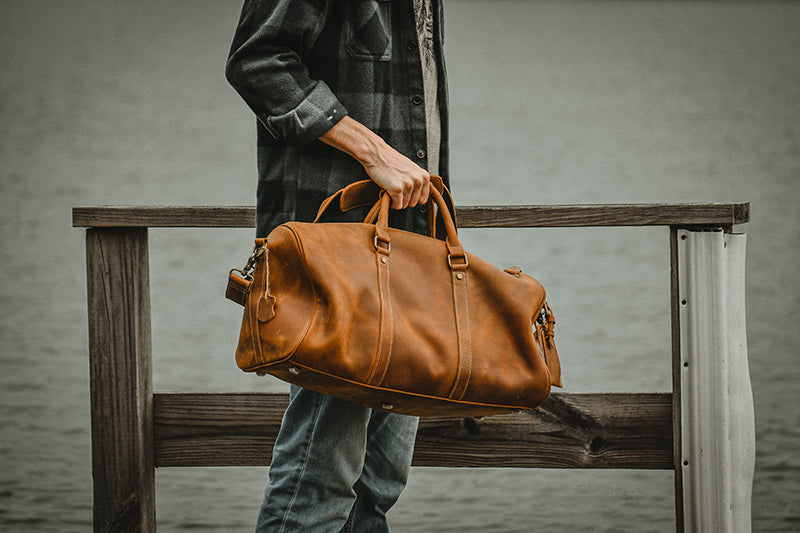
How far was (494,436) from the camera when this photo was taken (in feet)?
5.16

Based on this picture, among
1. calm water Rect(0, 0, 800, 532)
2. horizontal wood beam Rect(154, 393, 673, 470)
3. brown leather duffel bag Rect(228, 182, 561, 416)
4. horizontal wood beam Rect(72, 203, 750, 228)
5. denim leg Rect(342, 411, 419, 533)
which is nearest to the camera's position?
brown leather duffel bag Rect(228, 182, 561, 416)

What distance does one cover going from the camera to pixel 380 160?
103cm

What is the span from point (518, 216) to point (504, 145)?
677 centimetres

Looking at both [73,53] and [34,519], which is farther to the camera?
[73,53]

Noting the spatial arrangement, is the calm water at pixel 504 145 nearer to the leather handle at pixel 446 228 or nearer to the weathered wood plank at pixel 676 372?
the weathered wood plank at pixel 676 372

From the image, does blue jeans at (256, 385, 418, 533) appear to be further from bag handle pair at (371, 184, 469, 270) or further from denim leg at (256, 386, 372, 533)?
bag handle pair at (371, 184, 469, 270)

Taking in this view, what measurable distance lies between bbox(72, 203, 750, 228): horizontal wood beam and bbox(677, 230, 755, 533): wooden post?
4cm

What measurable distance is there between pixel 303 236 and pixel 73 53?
8.03 m

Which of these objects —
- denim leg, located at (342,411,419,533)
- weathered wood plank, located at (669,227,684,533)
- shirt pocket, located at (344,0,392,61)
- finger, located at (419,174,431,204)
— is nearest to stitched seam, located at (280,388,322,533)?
denim leg, located at (342,411,419,533)

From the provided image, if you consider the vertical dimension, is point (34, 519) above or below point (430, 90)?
below

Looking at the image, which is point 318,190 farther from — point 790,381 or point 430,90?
point 790,381

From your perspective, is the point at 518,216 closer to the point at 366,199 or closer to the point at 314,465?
the point at 366,199

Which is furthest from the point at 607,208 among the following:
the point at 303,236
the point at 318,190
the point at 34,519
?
the point at 34,519

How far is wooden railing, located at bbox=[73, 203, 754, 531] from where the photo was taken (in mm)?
1448
